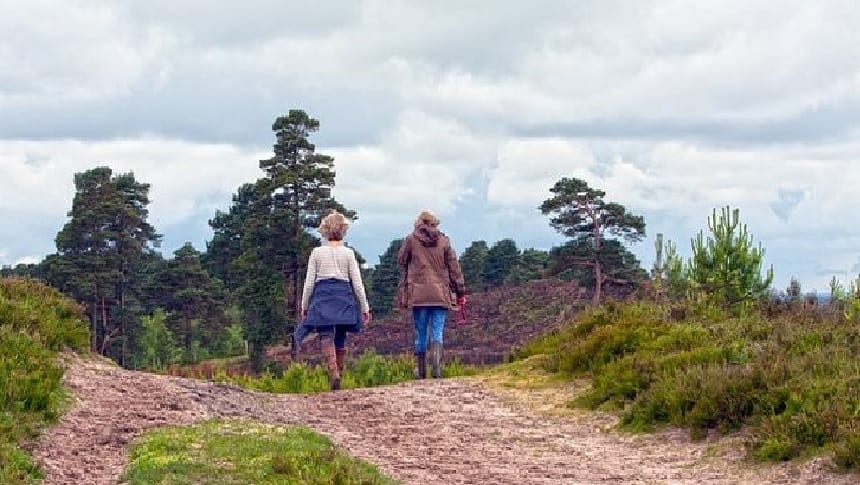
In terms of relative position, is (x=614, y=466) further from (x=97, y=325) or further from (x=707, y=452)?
(x=97, y=325)

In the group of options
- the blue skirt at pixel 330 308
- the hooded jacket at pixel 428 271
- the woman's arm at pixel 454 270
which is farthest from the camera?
A: the woman's arm at pixel 454 270

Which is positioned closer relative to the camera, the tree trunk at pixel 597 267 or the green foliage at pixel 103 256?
the tree trunk at pixel 597 267

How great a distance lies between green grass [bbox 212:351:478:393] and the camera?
57.5ft

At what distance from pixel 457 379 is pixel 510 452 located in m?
5.13

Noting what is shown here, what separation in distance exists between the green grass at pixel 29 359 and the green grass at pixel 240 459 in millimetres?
922

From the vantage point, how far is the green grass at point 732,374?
1045cm

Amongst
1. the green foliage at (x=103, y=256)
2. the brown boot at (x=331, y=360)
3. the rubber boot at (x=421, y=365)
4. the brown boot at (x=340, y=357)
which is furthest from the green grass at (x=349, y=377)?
the green foliage at (x=103, y=256)

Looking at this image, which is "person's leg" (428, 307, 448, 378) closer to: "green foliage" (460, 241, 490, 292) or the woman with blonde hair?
the woman with blonde hair

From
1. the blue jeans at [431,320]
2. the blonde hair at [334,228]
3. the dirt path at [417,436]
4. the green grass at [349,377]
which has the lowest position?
the dirt path at [417,436]

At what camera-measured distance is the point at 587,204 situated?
4456 centimetres

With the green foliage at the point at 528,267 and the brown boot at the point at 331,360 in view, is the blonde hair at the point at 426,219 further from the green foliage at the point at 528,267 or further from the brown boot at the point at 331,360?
the green foliage at the point at 528,267

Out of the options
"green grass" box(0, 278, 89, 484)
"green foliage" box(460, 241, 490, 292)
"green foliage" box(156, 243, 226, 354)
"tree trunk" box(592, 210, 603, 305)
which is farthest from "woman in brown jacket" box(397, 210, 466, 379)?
"green foliage" box(460, 241, 490, 292)

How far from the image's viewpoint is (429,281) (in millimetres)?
16672

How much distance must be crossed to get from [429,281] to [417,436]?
15.8 feet
